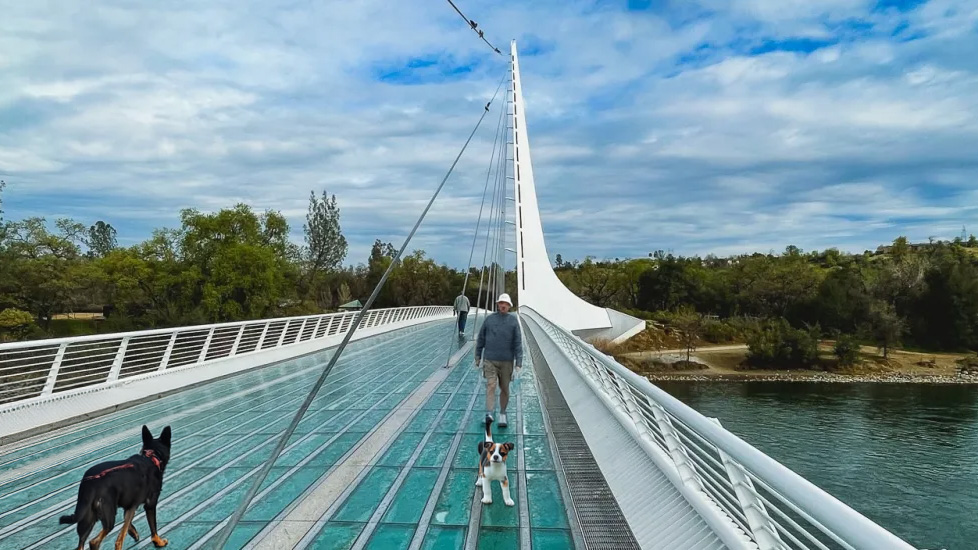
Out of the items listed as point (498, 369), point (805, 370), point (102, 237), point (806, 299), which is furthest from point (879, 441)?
point (102, 237)

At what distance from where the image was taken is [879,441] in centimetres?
3009

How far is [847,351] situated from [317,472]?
59850 mm

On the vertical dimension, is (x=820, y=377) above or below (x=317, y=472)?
below

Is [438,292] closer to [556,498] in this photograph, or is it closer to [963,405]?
[963,405]

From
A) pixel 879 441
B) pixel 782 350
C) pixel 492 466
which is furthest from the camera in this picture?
pixel 782 350

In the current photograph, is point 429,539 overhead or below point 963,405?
overhead

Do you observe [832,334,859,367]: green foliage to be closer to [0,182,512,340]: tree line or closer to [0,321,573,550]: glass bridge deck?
[0,182,512,340]: tree line

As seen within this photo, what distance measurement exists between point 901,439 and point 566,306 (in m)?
18.3

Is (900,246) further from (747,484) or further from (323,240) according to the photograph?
(747,484)

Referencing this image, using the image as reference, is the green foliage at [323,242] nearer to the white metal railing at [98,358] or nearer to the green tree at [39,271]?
the green tree at [39,271]

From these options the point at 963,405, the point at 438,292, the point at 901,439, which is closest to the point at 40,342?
the point at 901,439

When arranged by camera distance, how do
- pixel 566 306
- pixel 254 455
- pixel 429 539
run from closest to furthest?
pixel 429 539 → pixel 254 455 → pixel 566 306

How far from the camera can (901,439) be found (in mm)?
30516

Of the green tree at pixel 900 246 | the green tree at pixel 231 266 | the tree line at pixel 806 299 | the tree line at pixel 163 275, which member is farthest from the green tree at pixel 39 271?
the green tree at pixel 900 246
